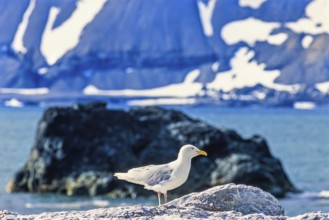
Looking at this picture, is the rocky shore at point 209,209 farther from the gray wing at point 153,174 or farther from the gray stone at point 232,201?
the gray wing at point 153,174

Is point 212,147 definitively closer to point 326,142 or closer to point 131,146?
point 131,146

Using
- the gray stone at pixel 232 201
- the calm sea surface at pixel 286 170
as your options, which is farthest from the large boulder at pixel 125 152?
the gray stone at pixel 232 201

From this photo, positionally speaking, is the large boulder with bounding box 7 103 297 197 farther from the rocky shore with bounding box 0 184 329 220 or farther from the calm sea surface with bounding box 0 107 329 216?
the rocky shore with bounding box 0 184 329 220

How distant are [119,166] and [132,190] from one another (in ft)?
10.1

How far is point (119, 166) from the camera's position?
36781mm

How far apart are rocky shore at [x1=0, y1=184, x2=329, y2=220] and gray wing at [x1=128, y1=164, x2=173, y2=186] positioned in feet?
1.84

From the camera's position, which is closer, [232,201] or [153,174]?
[232,201]

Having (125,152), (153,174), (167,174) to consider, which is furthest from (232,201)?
(125,152)

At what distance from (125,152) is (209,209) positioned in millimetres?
30668

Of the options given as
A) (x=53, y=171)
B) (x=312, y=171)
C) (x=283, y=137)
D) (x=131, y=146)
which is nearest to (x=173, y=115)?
(x=131, y=146)

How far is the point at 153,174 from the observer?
7363 millimetres

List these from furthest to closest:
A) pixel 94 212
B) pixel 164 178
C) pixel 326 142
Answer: pixel 326 142
pixel 164 178
pixel 94 212

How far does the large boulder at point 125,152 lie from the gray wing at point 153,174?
26018 millimetres

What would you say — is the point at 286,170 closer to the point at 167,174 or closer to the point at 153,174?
the point at 153,174
